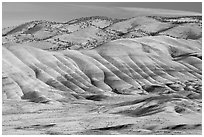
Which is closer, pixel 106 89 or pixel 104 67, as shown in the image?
pixel 106 89

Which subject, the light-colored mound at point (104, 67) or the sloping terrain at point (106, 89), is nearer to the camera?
the sloping terrain at point (106, 89)

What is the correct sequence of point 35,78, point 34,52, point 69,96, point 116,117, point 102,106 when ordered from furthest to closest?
point 34,52 < point 35,78 < point 69,96 < point 102,106 < point 116,117

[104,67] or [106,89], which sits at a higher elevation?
[104,67]

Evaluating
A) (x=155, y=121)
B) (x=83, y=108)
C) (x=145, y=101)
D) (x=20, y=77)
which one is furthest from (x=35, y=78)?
(x=155, y=121)

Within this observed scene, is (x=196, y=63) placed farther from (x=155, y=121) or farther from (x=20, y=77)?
(x=155, y=121)

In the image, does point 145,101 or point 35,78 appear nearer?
point 145,101

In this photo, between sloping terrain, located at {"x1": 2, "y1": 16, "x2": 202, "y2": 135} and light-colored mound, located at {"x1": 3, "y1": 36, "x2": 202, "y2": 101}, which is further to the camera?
light-colored mound, located at {"x1": 3, "y1": 36, "x2": 202, "y2": 101}

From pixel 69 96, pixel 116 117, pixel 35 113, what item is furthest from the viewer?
pixel 69 96

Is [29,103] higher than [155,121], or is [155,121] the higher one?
[155,121]
